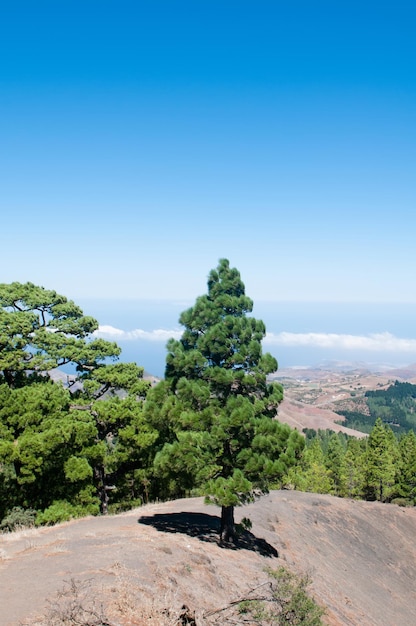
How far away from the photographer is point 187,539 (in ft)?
56.2

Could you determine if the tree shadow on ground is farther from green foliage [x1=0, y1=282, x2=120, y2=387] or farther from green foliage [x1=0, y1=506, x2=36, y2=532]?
green foliage [x1=0, y1=282, x2=120, y2=387]

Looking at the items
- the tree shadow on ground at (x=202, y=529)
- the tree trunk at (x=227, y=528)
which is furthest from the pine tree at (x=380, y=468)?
the tree trunk at (x=227, y=528)

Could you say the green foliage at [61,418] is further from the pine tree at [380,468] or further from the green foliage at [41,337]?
the pine tree at [380,468]

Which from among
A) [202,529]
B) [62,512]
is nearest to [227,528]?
[202,529]

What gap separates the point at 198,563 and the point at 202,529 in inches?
210

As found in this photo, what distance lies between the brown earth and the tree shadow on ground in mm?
57

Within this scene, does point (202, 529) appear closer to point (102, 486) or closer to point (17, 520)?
point (102, 486)

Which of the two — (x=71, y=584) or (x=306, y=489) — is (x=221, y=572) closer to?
(x=71, y=584)

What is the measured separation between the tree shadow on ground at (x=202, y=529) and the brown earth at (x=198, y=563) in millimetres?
57

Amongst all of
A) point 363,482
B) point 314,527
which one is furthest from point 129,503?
point 363,482

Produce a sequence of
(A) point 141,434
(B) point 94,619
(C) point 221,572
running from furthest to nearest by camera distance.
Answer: (A) point 141,434 < (C) point 221,572 < (B) point 94,619

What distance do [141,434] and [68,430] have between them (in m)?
4.44

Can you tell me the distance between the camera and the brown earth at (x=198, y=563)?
34.6ft

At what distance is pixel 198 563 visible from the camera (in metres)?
14.5
